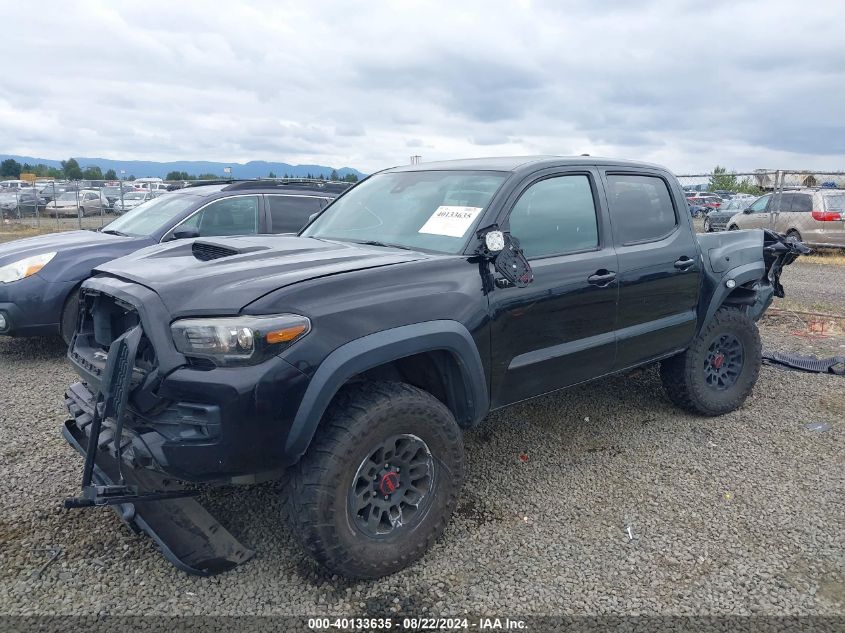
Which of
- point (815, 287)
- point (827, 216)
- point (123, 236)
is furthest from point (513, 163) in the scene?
point (827, 216)

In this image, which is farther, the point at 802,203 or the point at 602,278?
the point at 802,203

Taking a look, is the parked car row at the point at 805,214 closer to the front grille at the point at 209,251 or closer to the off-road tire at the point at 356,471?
the off-road tire at the point at 356,471

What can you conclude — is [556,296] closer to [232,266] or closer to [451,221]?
[451,221]

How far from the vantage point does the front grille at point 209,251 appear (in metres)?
3.14

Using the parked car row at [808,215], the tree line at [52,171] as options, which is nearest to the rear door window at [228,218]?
the parked car row at [808,215]

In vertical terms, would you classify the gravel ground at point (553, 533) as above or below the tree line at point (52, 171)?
below

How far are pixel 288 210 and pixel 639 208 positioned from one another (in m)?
3.97

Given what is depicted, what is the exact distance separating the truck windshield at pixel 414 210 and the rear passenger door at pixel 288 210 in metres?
2.65

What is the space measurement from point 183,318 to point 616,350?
8.18ft

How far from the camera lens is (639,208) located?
4125 millimetres

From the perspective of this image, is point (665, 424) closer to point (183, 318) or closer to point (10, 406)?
point (183, 318)

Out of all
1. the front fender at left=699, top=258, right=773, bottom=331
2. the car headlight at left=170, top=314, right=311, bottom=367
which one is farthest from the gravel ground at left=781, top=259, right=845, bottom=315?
the car headlight at left=170, top=314, right=311, bottom=367

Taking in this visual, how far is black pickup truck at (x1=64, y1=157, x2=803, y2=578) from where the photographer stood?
2438 mm

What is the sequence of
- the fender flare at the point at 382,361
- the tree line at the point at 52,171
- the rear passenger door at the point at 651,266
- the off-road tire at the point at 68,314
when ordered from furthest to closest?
the tree line at the point at 52,171 → the off-road tire at the point at 68,314 → the rear passenger door at the point at 651,266 → the fender flare at the point at 382,361
